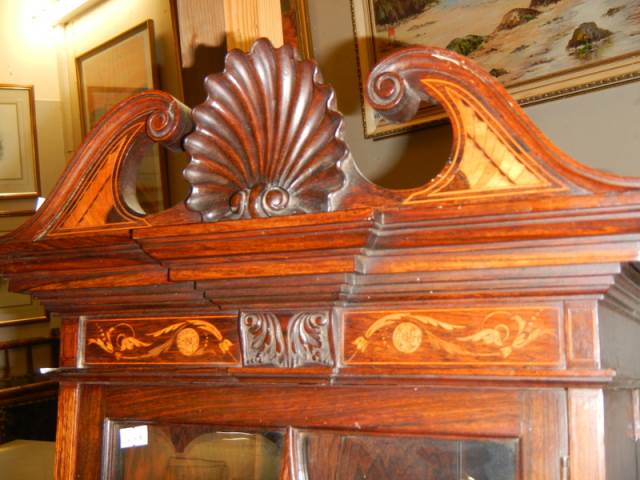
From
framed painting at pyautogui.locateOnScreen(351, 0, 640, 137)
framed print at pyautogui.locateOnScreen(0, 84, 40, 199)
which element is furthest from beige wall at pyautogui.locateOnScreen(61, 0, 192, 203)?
framed painting at pyautogui.locateOnScreen(351, 0, 640, 137)

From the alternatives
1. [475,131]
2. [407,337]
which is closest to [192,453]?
[407,337]

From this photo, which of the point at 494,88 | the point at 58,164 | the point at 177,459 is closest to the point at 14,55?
the point at 58,164

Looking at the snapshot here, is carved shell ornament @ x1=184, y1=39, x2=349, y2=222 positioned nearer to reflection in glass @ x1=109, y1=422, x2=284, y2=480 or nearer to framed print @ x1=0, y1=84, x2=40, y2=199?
reflection in glass @ x1=109, y1=422, x2=284, y2=480

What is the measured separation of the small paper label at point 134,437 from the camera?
913 mm

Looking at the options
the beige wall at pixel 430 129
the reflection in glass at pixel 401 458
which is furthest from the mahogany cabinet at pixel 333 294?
the beige wall at pixel 430 129

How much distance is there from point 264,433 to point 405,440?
0.16 meters

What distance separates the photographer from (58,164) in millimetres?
2795

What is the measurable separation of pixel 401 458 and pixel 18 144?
2367 millimetres

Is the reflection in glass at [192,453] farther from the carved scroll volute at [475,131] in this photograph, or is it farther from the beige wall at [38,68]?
the beige wall at [38,68]

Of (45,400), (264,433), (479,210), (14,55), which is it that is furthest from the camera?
(14,55)

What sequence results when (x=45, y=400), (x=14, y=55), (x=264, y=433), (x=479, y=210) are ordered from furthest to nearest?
(x=14, y=55), (x=45, y=400), (x=264, y=433), (x=479, y=210)

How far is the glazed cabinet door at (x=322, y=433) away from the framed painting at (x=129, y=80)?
1.32 metres

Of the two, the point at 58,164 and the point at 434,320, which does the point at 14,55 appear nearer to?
the point at 58,164

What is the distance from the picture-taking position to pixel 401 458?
29.9 inches
